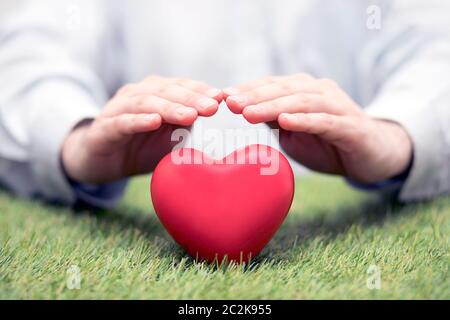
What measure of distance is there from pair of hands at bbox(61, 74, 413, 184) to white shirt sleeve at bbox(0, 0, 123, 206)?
2.9 inches

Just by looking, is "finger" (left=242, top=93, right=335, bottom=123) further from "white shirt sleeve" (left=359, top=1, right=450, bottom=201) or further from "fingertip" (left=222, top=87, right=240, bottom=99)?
"white shirt sleeve" (left=359, top=1, right=450, bottom=201)

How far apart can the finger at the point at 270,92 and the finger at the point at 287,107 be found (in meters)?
0.01

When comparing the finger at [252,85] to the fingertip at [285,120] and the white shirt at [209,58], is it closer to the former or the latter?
the fingertip at [285,120]

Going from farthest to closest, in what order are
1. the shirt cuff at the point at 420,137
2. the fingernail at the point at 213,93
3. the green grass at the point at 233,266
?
the shirt cuff at the point at 420,137 → the fingernail at the point at 213,93 → the green grass at the point at 233,266

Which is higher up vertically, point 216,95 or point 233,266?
point 216,95

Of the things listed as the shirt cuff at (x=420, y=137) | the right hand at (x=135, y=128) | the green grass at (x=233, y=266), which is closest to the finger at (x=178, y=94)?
the right hand at (x=135, y=128)

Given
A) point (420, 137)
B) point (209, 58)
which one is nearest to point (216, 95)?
point (420, 137)

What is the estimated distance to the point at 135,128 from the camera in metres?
0.59

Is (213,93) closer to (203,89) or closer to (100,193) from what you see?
(203,89)

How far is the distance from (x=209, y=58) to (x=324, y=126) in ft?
1.90

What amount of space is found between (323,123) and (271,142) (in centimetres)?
24

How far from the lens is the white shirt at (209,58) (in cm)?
83

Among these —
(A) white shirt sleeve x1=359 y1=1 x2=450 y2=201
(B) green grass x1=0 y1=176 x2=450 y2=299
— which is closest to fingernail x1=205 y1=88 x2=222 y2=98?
(B) green grass x1=0 y1=176 x2=450 y2=299
